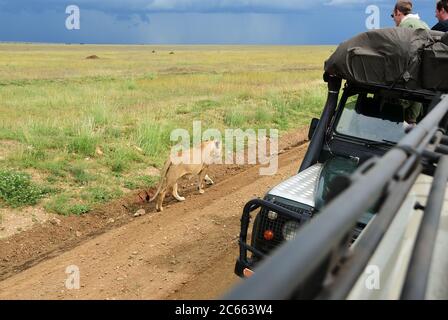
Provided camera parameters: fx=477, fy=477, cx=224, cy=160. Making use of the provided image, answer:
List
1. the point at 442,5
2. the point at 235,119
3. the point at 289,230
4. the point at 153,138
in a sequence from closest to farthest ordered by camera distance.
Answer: the point at 289,230 → the point at 442,5 → the point at 153,138 → the point at 235,119

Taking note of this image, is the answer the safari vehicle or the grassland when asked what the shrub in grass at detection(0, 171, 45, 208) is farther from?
the safari vehicle

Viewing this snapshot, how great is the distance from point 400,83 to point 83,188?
17.5 ft

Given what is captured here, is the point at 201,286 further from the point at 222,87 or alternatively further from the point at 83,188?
the point at 222,87

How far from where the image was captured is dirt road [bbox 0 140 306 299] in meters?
4.75

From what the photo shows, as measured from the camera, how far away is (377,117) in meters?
4.90

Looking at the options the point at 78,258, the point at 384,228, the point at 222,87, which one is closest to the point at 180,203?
the point at 78,258

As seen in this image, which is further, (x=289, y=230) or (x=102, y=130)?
(x=102, y=130)

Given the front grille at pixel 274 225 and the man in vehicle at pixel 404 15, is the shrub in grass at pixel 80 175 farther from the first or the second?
the man in vehicle at pixel 404 15

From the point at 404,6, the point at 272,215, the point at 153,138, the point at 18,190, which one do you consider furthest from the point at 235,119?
the point at 272,215

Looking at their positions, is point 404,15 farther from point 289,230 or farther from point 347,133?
point 289,230

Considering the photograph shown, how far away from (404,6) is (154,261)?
450 centimetres

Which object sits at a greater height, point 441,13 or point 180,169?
point 441,13

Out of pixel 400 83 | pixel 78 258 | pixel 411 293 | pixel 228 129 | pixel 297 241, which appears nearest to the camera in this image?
pixel 297 241

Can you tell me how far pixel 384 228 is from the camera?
4.58 feet
